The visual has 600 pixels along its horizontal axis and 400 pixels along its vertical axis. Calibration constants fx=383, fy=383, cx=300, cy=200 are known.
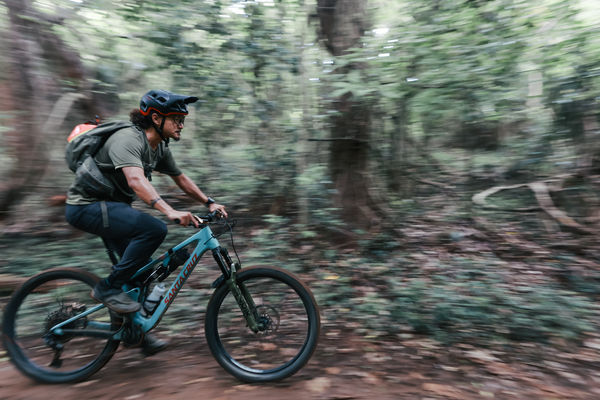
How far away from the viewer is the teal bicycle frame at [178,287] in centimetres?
315

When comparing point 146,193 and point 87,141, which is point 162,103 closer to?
point 87,141

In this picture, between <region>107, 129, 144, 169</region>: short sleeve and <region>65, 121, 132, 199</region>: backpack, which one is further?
<region>65, 121, 132, 199</region>: backpack

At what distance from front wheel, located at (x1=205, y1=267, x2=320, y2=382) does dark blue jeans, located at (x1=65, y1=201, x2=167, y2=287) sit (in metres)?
0.68

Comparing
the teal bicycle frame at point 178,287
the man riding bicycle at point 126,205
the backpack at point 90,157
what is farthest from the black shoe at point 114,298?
the backpack at point 90,157

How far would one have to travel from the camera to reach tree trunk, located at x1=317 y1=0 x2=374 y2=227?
5262mm

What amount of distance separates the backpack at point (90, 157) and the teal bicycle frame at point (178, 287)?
0.75 m

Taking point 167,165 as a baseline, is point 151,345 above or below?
below

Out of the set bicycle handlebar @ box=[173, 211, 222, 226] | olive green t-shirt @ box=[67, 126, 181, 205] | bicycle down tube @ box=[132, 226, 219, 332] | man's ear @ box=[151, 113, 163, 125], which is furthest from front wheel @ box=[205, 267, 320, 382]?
man's ear @ box=[151, 113, 163, 125]

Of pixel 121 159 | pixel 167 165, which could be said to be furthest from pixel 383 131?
pixel 121 159

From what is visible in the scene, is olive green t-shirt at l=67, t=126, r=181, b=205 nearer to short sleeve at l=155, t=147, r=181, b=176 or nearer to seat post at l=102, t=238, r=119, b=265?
short sleeve at l=155, t=147, r=181, b=176

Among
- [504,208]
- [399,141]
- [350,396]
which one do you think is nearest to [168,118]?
[350,396]

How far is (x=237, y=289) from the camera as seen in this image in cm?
315

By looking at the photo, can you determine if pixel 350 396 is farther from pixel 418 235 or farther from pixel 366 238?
pixel 418 235

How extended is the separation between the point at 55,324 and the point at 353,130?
4129 mm
